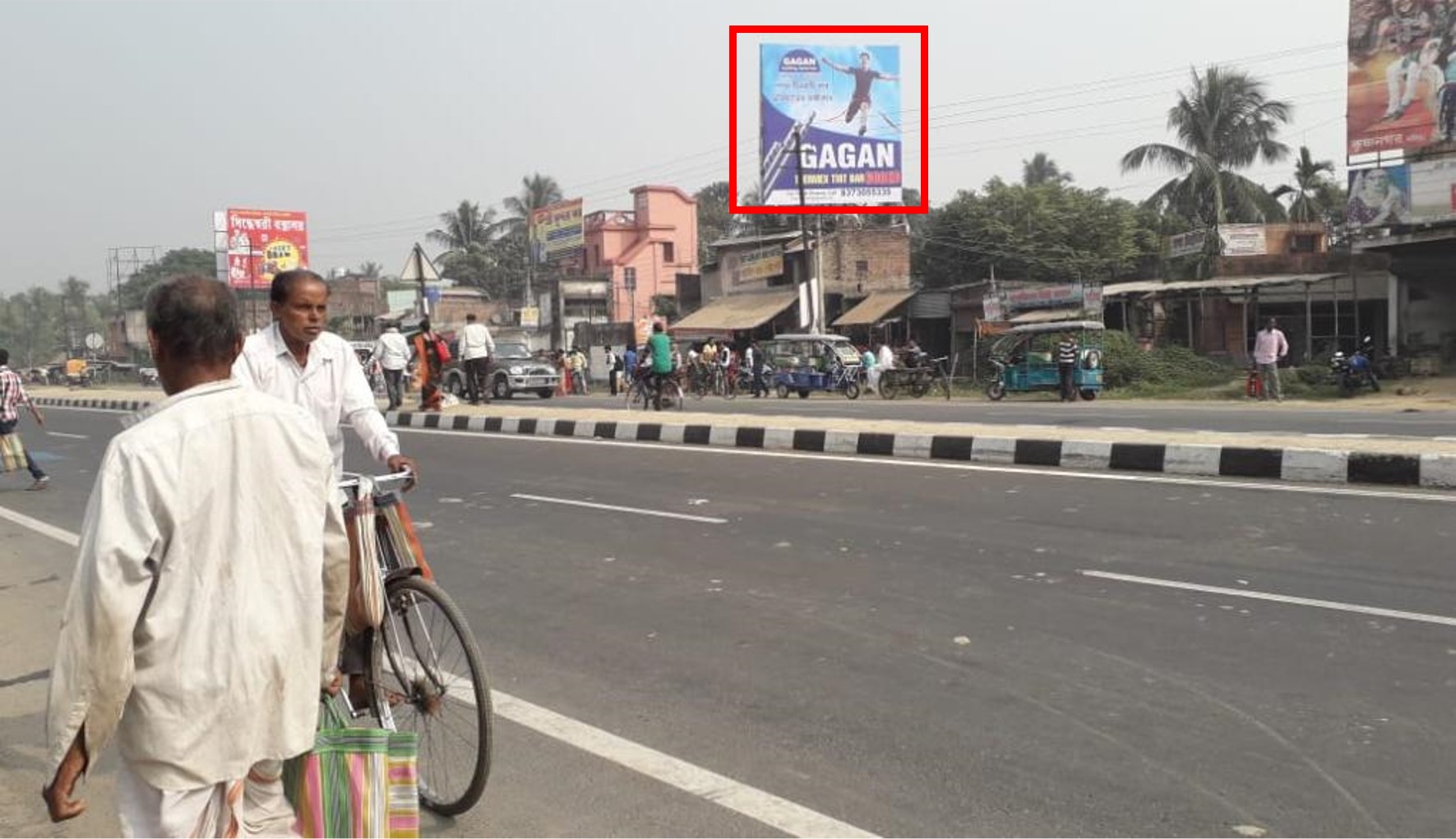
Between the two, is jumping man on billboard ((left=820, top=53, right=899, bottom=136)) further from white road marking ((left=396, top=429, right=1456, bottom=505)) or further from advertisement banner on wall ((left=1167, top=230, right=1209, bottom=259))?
white road marking ((left=396, top=429, right=1456, bottom=505))

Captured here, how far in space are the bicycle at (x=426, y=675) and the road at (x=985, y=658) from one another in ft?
0.57

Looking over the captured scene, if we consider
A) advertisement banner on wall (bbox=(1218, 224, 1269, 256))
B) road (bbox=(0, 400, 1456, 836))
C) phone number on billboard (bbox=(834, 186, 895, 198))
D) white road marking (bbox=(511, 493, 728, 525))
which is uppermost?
phone number on billboard (bbox=(834, 186, 895, 198))

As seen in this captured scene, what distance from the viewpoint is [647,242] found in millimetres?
59625

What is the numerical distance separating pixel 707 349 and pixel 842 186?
668cm

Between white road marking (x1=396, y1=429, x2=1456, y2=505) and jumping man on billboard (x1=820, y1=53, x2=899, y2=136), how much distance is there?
72.0 feet

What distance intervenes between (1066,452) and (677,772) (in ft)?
26.5

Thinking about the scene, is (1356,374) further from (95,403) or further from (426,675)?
(95,403)

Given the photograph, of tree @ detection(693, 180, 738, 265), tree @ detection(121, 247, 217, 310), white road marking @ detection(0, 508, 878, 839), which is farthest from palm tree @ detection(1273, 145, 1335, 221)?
tree @ detection(121, 247, 217, 310)

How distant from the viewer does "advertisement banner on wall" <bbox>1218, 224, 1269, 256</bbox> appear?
33156 millimetres

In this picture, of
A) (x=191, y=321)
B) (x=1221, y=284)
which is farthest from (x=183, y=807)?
(x=1221, y=284)

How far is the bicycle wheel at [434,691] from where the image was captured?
3.39m

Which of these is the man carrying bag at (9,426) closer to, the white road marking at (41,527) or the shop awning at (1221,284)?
the white road marking at (41,527)

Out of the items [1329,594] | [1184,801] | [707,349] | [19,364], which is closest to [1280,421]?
[1329,594]

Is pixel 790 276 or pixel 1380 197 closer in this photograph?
pixel 1380 197
